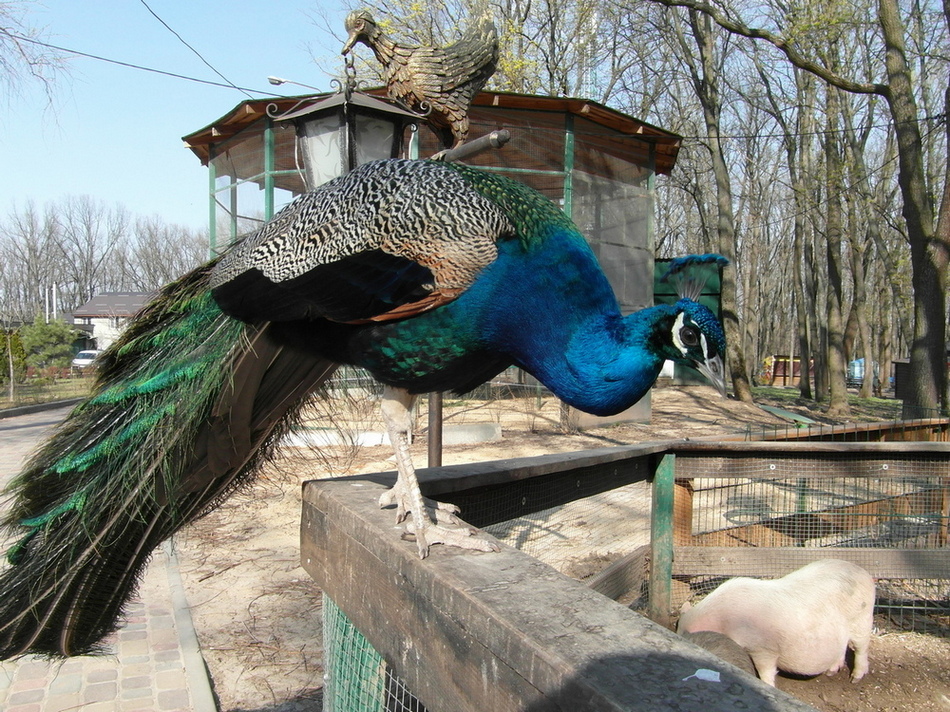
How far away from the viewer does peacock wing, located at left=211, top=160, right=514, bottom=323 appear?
2.16m

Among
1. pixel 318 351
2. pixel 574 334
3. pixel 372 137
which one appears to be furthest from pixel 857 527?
pixel 372 137

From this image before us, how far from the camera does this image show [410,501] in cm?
200

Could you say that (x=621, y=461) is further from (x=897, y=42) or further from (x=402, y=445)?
(x=897, y=42)

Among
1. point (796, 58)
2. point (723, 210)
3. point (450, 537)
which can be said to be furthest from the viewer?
point (723, 210)

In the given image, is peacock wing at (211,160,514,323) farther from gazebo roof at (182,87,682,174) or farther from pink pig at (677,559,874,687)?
gazebo roof at (182,87,682,174)

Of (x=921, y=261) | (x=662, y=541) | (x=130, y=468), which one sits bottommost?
(x=662, y=541)

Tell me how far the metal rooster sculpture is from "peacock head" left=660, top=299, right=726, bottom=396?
7.26 feet

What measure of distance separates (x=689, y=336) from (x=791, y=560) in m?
2.15

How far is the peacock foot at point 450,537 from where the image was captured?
5.77 ft

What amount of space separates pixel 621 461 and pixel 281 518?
4.16 meters

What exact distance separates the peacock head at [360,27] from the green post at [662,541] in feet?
8.97

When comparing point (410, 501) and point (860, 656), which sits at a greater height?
point (410, 501)

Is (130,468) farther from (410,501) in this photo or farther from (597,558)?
(597,558)

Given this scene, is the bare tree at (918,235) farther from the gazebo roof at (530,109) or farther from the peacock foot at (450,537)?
the peacock foot at (450,537)
